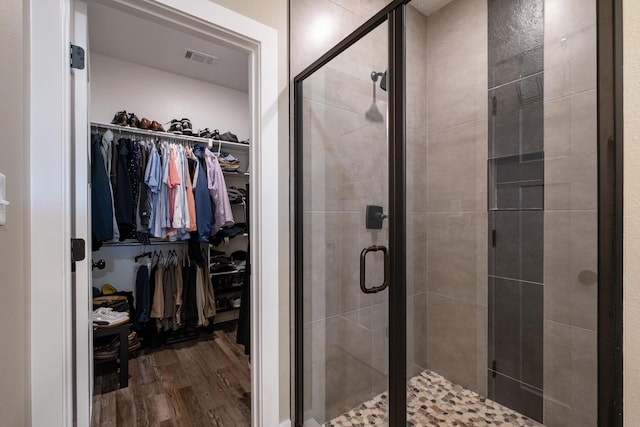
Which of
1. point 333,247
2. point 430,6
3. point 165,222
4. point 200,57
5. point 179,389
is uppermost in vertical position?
point 200,57

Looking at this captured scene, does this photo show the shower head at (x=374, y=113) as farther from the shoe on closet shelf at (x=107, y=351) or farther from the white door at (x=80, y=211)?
the shoe on closet shelf at (x=107, y=351)

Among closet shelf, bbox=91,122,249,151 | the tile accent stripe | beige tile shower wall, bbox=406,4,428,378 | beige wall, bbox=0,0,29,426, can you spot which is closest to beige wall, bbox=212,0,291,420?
beige tile shower wall, bbox=406,4,428,378

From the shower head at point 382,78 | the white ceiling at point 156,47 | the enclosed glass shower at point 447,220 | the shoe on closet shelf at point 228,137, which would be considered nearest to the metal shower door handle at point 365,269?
the enclosed glass shower at point 447,220

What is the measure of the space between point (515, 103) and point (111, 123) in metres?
2.94

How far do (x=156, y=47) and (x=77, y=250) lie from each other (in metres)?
2.11

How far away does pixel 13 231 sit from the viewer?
2.63 feet

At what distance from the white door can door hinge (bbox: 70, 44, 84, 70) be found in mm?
11

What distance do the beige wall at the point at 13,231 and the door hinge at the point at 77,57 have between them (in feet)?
0.65

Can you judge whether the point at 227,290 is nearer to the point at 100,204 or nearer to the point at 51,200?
the point at 100,204

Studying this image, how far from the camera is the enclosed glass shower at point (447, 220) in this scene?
1079 mm

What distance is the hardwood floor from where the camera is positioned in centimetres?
164

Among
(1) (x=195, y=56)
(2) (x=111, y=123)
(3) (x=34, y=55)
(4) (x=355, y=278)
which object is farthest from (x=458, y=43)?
(2) (x=111, y=123)

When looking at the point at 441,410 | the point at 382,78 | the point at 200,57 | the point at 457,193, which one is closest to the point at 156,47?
the point at 200,57

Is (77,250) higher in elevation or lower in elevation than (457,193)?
lower
